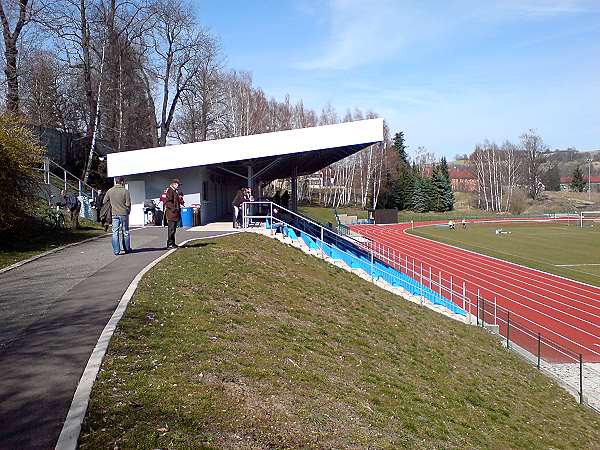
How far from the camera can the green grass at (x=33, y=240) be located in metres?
13.0

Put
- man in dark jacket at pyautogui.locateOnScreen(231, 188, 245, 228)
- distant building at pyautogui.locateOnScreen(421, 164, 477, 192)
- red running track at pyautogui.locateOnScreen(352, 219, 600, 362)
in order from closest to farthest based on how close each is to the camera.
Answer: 1. red running track at pyautogui.locateOnScreen(352, 219, 600, 362)
2. man in dark jacket at pyautogui.locateOnScreen(231, 188, 245, 228)
3. distant building at pyautogui.locateOnScreen(421, 164, 477, 192)

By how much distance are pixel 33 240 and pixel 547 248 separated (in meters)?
43.6

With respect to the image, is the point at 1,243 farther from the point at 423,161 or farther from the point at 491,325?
the point at 423,161

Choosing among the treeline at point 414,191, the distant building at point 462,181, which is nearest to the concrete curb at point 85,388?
the treeline at point 414,191

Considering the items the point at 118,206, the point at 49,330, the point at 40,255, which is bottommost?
the point at 49,330

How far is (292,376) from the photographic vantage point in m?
6.75

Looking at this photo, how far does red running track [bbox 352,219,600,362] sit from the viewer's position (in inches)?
760

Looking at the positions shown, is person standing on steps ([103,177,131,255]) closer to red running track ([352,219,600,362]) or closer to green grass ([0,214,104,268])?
green grass ([0,214,104,268])

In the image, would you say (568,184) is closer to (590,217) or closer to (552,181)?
(552,181)

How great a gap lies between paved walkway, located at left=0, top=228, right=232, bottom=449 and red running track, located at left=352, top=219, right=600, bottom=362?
13.0 m

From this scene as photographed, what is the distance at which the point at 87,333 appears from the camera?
693 centimetres

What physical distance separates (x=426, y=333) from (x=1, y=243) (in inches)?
440

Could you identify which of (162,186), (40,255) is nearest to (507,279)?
(162,186)

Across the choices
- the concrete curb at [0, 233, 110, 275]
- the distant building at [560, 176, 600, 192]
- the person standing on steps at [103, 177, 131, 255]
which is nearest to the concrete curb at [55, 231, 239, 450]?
the concrete curb at [0, 233, 110, 275]
